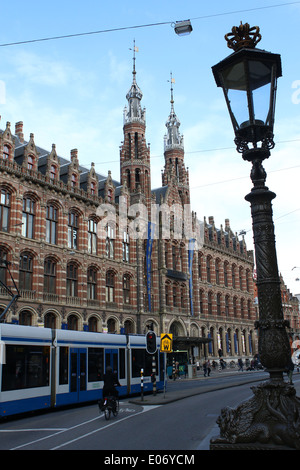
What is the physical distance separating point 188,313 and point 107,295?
13.5m

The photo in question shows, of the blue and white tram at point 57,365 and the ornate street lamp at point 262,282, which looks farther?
the blue and white tram at point 57,365

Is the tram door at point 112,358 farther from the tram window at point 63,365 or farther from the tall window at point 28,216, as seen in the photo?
the tall window at point 28,216

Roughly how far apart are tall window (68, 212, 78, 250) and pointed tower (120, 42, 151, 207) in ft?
33.5

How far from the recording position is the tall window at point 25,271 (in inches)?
1230

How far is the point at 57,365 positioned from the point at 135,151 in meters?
35.1

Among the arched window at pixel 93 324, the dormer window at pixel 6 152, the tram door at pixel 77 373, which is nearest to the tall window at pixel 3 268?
the dormer window at pixel 6 152

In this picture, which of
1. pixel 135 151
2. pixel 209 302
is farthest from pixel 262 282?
pixel 209 302

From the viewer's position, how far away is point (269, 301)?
5824mm

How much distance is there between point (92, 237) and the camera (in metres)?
38.7

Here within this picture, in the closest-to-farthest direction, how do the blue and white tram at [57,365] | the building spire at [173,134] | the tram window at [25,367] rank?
the tram window at [25,367], the blue and white tram at [57,365], the building spire at [173,134]

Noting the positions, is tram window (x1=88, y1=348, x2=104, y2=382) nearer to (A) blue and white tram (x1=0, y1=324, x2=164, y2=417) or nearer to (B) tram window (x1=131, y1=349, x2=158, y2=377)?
(A) blue and white tram (x1=0, y1=324, x2=164, y2=417)

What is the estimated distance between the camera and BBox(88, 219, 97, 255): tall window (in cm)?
3825

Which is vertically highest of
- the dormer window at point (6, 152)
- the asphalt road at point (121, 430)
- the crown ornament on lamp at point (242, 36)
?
the dormer window at point (6, 152)

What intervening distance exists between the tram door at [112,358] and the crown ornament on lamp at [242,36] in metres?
15.9
